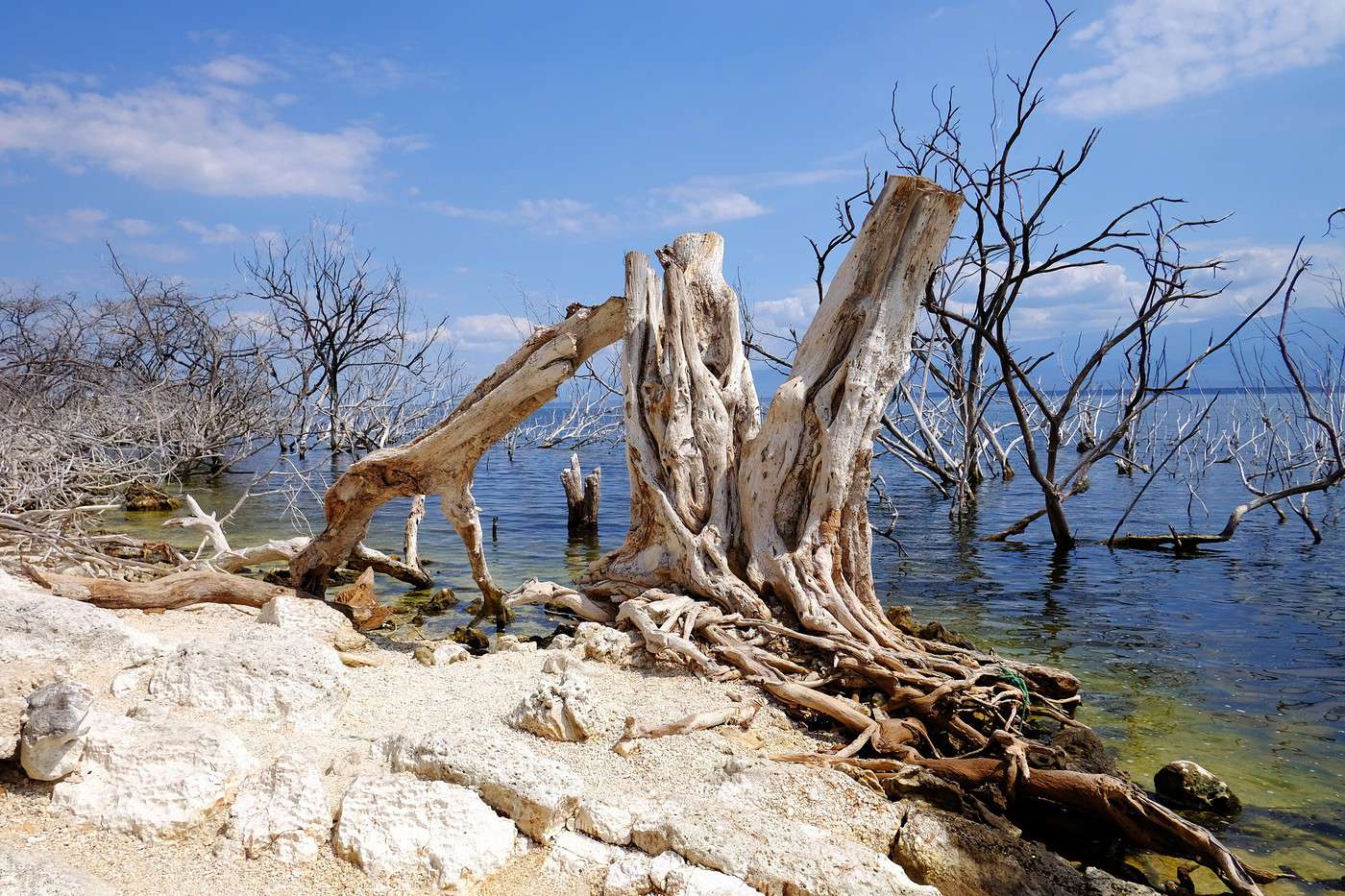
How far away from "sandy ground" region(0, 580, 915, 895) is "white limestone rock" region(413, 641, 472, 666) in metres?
0.07

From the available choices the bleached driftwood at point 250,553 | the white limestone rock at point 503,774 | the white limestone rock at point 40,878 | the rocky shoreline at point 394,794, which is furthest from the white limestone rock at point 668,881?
the bleached driftwood at point 250,553

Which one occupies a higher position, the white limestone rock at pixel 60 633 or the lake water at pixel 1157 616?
the white limestone rock at pixel 60 633

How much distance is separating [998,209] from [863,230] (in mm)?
4029

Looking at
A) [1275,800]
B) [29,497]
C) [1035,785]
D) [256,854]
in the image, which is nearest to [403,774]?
[256,854]

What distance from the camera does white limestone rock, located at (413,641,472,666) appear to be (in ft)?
17.8

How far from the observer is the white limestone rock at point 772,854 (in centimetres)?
303

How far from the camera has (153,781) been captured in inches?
117

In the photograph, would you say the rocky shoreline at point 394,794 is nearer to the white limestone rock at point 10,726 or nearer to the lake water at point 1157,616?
the white limestone rock at point 10,726

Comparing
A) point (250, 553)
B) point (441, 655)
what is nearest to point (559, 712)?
point (441, 655)

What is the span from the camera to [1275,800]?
4.58 meters

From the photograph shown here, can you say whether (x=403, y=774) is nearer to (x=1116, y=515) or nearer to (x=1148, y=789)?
(x=1148, y=789)

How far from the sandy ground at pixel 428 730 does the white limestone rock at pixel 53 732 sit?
0.32ft

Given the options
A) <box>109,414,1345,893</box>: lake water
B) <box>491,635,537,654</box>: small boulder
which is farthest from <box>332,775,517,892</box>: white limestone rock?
<box>109,414,1345,893</box>: lake water

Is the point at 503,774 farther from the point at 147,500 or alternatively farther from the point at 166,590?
the point at 147,500
